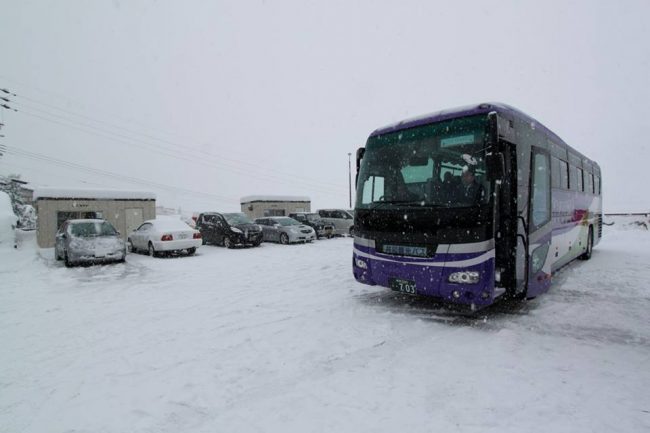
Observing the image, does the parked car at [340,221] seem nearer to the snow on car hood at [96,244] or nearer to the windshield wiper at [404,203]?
the snow on car hood at [96,244]

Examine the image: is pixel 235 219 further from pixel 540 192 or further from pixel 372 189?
pixel 540 192

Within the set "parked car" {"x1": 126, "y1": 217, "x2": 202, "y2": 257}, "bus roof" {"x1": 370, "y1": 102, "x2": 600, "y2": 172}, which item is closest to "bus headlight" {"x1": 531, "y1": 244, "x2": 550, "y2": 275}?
"bus roof" {"x1": 370, "y1": 102, "x2": 600, "y2": 172}

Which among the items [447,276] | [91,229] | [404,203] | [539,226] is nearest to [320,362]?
[447,276]

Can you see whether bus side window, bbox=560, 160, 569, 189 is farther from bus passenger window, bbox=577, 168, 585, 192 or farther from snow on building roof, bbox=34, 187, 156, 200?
snow on building roof, bbox=34, 187, 156, 200

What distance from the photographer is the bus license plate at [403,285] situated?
5.23 meters

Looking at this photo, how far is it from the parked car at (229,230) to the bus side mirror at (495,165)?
13.9 metres

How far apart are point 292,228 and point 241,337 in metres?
14.1

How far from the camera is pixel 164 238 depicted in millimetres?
13961

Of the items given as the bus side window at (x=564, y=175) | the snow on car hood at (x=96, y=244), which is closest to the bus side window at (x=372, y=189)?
the bus side window at (x=564, y=175)

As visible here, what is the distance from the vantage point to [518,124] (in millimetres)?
5293

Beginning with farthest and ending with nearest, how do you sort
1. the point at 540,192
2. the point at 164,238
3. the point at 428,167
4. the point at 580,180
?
the point at 164,238, the point at 580,180, the point at 540,192, the point at 428,167

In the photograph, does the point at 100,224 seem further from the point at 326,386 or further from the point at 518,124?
the point at 518,124

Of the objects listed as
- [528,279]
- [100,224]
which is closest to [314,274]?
[528,279]

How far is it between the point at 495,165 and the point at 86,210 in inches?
855
